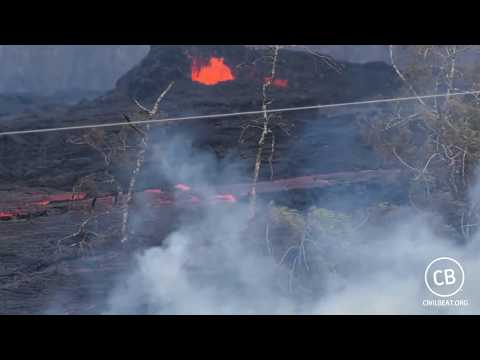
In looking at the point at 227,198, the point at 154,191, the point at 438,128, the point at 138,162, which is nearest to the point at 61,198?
the point at 138,162

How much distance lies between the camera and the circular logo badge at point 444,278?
6.34 m

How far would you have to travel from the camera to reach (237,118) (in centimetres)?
916

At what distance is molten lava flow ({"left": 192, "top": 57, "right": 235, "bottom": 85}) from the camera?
950cm

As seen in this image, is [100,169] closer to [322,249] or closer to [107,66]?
[107,66]

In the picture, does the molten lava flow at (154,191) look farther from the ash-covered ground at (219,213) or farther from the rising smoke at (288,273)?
the rising smoke at (288,273)

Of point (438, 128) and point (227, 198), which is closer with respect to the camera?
point (438, 128)

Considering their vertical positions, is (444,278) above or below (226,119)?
below

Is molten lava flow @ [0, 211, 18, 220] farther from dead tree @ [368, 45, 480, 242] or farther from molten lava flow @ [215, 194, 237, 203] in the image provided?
dead tree @ [368, 45, 480, 242]

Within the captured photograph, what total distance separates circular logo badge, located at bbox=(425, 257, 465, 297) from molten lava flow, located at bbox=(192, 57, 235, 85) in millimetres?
4929

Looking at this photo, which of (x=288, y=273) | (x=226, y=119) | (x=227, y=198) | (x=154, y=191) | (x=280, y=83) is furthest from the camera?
(x=280, y=83)

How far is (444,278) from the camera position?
6.44 meters

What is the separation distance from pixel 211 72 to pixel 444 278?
18.7 ft

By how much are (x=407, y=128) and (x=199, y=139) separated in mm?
3497

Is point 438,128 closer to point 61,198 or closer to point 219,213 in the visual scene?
point 219,213
